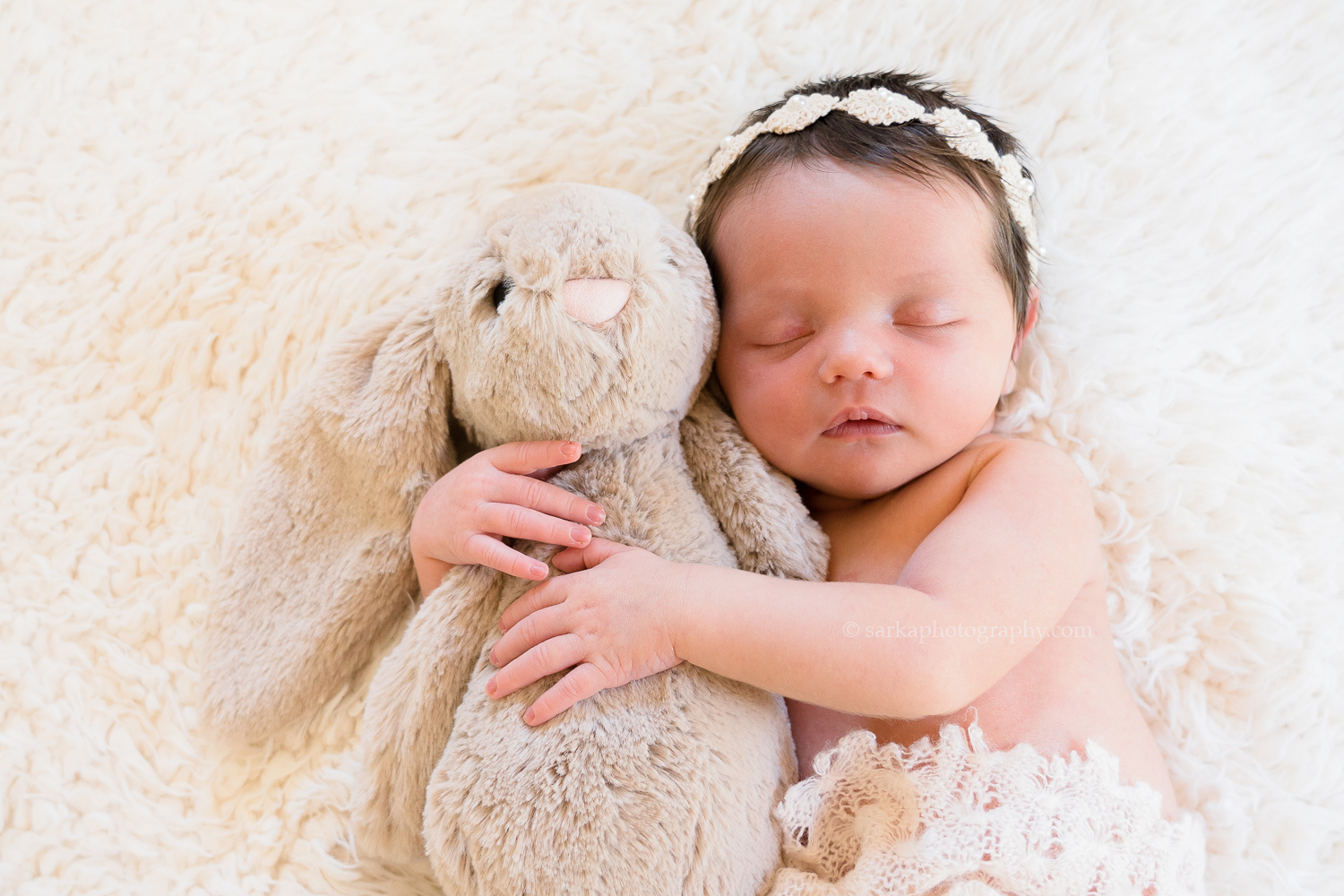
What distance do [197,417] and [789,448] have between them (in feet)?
2.64

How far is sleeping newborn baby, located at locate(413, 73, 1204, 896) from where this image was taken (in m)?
0.95

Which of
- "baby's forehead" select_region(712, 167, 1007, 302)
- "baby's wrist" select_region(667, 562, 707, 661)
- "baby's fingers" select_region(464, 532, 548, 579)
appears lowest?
"baby's wrist" select_region(667, 562, 707, 661)

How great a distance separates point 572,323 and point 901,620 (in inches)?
17.7

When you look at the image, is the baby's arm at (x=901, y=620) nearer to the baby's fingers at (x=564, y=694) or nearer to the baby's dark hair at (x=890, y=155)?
the baby's fingers at (x=564, y=694)

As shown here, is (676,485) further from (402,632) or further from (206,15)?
(206,15)

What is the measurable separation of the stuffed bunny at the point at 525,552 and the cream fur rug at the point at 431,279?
→ 6.3 inches

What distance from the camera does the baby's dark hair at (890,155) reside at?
44.7 inches

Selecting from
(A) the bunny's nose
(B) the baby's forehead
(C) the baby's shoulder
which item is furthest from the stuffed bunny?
(C) the baby's shoulder

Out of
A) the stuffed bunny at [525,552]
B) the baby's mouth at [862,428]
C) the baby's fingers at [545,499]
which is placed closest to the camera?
the stuffed bunny at [525,552]

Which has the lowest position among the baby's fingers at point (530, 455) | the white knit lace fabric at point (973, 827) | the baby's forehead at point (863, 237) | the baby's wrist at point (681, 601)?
the white knit lace fabric at point (973, 827)

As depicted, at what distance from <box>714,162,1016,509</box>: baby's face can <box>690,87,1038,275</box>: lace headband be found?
0.07 metres

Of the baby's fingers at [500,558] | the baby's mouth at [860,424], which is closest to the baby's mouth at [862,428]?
the baby's mouth at [860,424]

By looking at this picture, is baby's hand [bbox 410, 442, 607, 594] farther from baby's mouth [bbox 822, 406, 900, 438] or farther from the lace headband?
the lace headband

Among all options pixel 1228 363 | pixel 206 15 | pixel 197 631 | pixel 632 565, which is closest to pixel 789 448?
pixel 632 565
